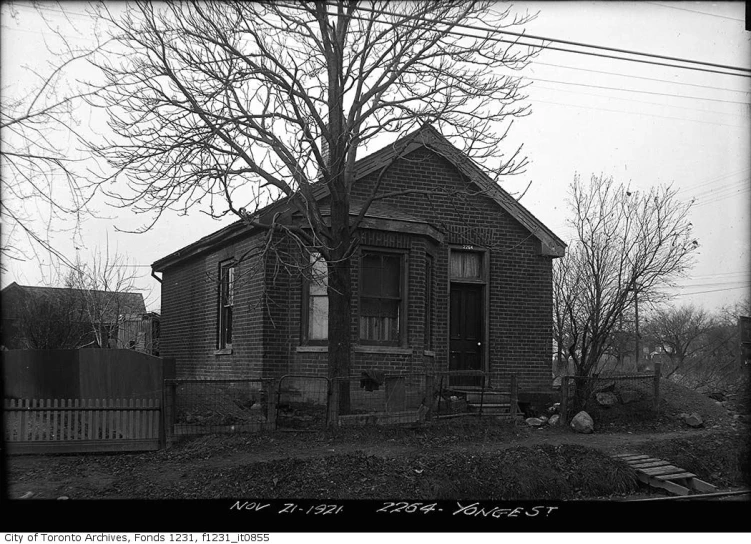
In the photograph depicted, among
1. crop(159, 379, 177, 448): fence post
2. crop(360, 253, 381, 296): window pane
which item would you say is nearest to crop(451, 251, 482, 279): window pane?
crop(360, 253, 381, 296): window pane

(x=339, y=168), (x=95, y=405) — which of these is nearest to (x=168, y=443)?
(x=95, y=405)

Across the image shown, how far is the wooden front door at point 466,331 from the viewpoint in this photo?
15.4 metres

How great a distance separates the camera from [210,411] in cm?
1102

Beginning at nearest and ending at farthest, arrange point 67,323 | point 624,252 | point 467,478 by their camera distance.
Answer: point 467,478, point 624,252, point 67,323

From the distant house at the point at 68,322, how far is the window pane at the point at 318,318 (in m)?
10.5

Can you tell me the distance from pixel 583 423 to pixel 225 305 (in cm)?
790

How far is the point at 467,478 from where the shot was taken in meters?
9.12

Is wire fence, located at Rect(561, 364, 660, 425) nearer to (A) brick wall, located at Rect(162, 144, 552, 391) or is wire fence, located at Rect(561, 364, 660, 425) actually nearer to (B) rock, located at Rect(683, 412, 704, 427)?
(B) rock, located at Rect(683, 412, 704, 427)

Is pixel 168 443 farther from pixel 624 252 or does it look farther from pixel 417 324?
pixel 624 252

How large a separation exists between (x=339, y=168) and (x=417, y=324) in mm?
3669

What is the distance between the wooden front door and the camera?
15.4 meters

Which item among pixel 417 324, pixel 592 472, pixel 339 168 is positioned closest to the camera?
pixel 592 472

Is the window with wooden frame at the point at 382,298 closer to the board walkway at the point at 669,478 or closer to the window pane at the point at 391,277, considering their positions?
the window pane at the point at 391,277

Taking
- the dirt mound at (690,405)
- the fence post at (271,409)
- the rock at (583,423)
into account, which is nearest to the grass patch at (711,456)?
the rock at (583,423)
